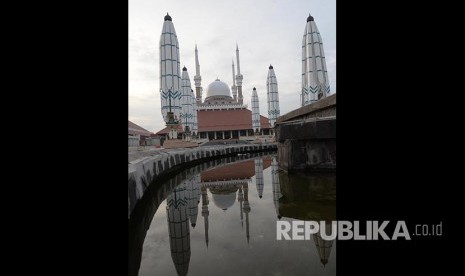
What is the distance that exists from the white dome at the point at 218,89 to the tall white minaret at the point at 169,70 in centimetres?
2629

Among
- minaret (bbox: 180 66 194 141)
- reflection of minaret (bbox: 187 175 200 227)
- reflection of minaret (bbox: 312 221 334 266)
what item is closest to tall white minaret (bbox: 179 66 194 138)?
minaret (bbox: 180 66 194 141)

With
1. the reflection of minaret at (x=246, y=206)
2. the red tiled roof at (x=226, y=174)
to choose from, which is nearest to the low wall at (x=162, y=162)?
the red tiled roof at (x=226, y=174)

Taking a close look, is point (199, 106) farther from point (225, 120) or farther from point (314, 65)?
point (314, 65)

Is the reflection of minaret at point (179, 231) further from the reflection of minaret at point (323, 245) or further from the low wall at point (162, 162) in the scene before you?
the reflection of minaret at point (323, 245)

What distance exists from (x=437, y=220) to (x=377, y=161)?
382mm

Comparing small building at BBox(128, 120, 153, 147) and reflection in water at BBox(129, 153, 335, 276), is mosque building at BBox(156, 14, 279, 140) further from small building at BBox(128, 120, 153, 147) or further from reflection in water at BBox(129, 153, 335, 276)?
reflection in water at BBox(129, 153, 335, 276)

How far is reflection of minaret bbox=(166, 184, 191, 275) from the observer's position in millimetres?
1966

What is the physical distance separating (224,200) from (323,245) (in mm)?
2283

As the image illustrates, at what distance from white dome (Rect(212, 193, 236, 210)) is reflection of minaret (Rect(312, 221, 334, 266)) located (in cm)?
165

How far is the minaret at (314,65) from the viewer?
10.1m
